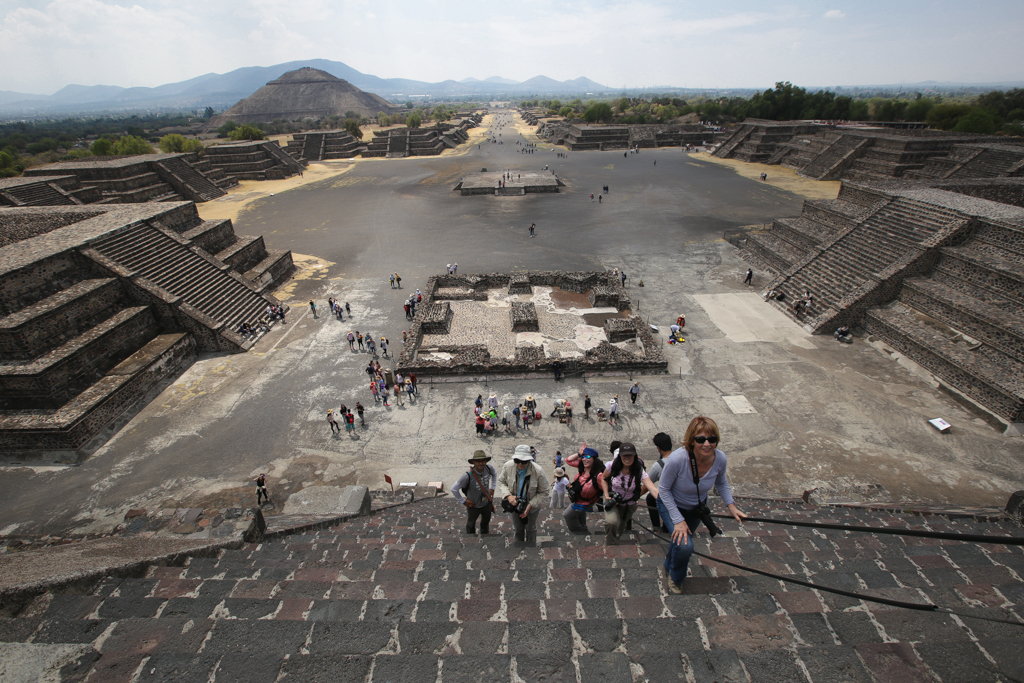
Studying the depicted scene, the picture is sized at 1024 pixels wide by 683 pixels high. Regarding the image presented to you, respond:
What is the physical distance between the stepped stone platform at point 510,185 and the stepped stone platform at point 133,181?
949 inches

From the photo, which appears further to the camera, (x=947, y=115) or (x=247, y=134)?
(x=247, y=134)

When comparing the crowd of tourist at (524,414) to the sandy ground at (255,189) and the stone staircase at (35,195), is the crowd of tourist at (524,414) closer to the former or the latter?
the stone staircase at (35,195)

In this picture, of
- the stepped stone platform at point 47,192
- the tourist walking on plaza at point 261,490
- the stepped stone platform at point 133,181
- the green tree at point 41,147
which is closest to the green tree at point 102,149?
the stepped stone platform at point 133,181

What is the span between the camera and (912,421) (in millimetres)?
13016

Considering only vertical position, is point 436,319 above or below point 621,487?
below

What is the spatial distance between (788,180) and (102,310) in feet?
177

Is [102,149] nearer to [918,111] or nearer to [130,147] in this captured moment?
[130,147]

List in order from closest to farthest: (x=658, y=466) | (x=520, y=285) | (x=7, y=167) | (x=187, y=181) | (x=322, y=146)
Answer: (x=658, y=466) → (x=520, y=285) → (x=7, y=167) → (x=187, y=181) → (x=322, y=146)

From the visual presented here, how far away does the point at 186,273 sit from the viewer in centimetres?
1967

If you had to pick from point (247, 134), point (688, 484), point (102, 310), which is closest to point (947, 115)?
point (688, 484)

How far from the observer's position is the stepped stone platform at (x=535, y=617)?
3760mm

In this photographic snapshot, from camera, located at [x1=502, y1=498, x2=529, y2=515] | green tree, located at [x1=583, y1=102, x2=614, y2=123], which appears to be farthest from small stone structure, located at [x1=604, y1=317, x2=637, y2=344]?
green tree, located at [x1=583, y1=102, x2=614, y2=123]

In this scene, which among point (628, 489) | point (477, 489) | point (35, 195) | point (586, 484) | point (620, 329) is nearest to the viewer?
point (628, 489)

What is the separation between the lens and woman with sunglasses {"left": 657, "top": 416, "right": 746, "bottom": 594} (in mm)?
4449
